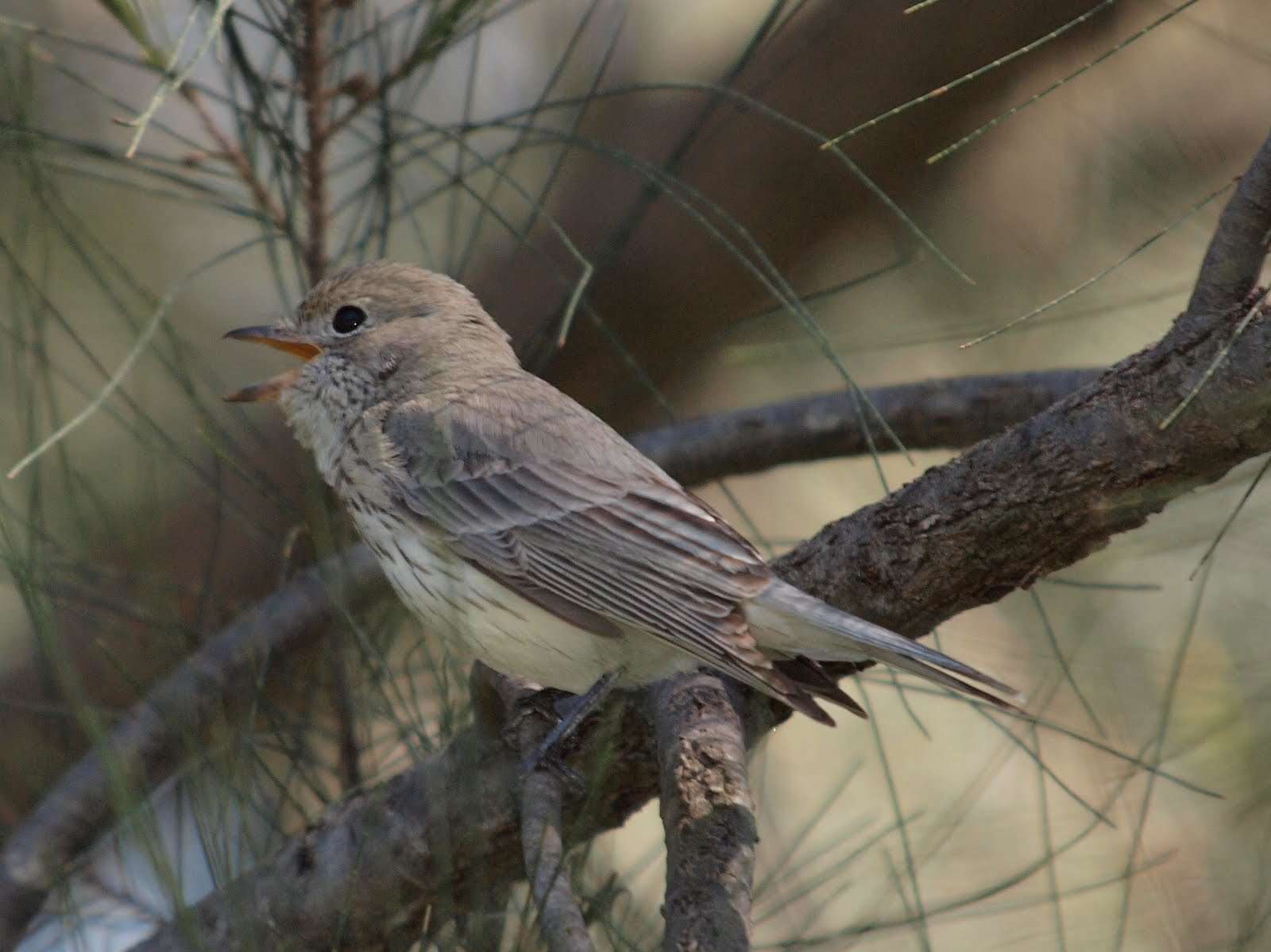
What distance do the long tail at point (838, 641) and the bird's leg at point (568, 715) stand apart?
0.39 m

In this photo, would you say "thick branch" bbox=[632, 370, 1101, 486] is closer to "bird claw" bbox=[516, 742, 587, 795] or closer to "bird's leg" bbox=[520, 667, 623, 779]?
"bird's leg" bbox=[520, 667, 623, 779]

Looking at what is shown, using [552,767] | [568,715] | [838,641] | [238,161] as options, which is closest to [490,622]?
[568,715]

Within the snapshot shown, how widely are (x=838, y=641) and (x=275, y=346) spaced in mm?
1726

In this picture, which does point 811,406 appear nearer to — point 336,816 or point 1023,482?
point 1023,482

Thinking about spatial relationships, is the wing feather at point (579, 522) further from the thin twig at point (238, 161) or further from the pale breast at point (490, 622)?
the thin twig at point (238, 161)

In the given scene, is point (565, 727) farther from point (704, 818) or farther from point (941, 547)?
point (941, 547)

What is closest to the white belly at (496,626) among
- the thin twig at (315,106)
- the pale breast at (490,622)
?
the pale breast at (490,622)

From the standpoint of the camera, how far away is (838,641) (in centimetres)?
277

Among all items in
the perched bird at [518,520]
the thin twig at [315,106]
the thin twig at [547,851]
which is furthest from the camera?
the thin twig at [315,106]

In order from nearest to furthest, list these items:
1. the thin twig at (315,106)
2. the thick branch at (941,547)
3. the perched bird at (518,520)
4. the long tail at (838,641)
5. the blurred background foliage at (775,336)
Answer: the thick branch at (941,547)
the long tail at (838,641)
the perched bird at (518,520)
the thin twig at (315,106)
the blurred background foliage at (775,336)

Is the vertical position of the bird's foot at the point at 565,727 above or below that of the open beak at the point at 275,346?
below

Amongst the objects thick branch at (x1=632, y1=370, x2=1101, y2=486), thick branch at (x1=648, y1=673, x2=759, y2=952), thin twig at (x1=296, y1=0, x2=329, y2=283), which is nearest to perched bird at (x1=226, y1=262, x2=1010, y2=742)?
thick branch at (x1=648, y1=673, x2=759, y2=952)

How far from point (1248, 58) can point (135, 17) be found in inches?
134

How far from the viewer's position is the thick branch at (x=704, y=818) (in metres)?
2.07
